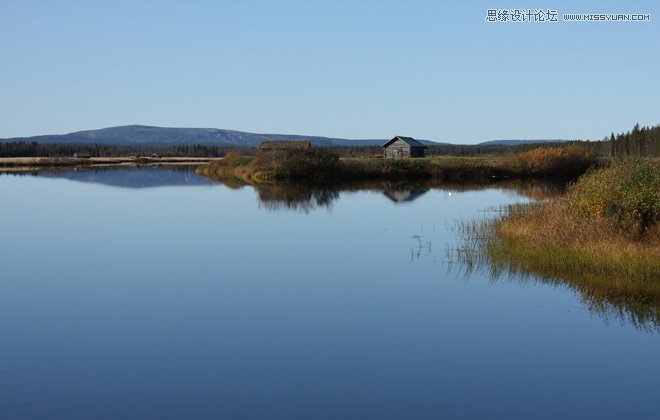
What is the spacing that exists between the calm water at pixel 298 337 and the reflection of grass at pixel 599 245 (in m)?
1.13

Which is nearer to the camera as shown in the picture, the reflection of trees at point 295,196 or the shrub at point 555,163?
the reflection of trees at point 295,196

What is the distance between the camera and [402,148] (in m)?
106

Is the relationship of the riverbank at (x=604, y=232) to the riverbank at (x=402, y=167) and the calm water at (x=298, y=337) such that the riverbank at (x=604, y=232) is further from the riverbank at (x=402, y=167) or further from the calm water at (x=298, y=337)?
the riverbank at (x=402, y=167)

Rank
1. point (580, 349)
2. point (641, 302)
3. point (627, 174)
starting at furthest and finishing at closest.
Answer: point (627, 174) → point (641, 302) → point (580, 349)

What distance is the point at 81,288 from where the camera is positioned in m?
22.3

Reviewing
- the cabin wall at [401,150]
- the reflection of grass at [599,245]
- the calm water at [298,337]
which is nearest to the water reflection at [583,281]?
the reflection of grass at [599,245]

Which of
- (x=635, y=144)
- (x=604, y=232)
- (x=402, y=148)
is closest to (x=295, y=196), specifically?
(x=604, y=232)

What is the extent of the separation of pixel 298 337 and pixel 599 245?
11.3 m

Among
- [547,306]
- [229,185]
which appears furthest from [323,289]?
[229,185]

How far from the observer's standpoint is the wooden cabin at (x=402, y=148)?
104 m

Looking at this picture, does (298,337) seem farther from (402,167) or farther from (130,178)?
(130,178)

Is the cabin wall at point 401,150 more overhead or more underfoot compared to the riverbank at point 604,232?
more overhead

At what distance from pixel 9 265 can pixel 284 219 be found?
17.0m

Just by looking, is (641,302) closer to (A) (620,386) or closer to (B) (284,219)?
(A) (620,386)
